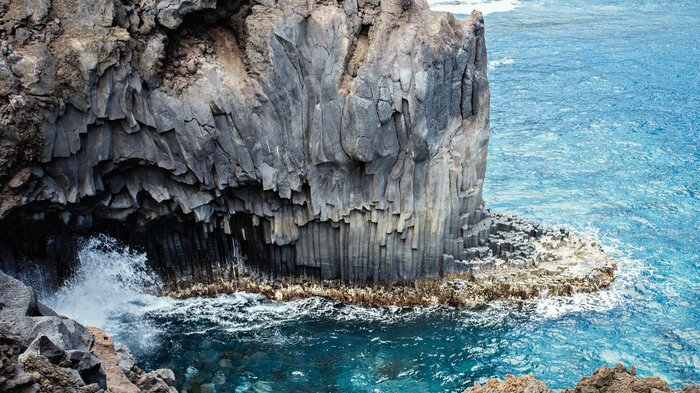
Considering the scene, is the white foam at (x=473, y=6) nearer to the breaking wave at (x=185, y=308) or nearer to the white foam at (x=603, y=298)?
the white foam at (x=603, y=298)

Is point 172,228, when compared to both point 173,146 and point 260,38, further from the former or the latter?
point 260,38

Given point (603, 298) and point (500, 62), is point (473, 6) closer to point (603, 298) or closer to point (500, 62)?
point (500, 62)

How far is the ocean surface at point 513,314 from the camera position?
2255 centimetres

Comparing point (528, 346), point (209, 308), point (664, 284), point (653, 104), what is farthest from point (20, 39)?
point (653, 104)

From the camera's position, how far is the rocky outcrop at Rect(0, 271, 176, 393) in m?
11.9

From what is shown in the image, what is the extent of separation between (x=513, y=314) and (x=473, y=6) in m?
42.1

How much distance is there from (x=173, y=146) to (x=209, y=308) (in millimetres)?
5024

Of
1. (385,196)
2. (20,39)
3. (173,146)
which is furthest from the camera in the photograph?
(385,196)


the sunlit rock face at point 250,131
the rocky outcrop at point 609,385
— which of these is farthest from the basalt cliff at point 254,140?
the rocky outcrop at point 609,385

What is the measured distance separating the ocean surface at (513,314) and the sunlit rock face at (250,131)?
1633 millimetres

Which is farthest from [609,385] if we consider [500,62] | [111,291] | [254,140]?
[500,62]

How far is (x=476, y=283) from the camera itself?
2569 centimetres

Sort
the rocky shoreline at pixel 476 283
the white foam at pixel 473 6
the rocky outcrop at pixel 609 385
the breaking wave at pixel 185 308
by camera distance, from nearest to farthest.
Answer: the rocky outcrop at pixel 609 385, the breaking wave at pixel 185 308, the rocky shoreline at pixel 476 283, the white foam at pixel 473 6

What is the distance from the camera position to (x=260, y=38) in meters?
23.2
